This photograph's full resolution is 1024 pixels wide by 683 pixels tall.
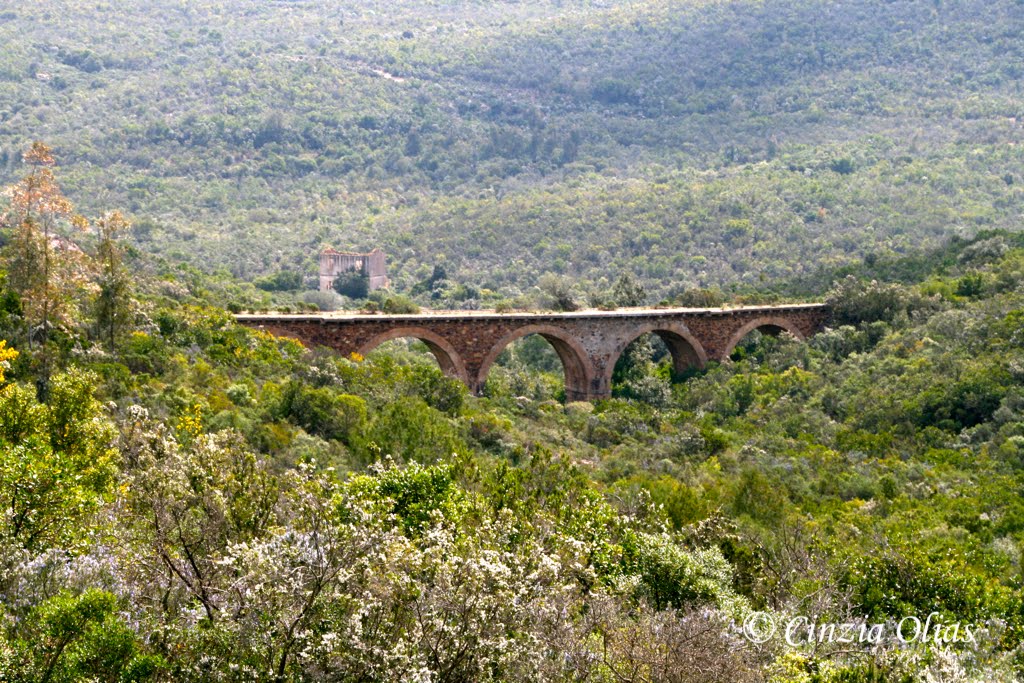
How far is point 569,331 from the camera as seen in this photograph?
115 feet

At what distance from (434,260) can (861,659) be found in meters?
54.0

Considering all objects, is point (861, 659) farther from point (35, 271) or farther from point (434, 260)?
point (434, 260)

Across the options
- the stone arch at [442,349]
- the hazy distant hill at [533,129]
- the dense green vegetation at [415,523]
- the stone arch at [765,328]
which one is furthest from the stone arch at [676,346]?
the hazy distant hill at [533,129]

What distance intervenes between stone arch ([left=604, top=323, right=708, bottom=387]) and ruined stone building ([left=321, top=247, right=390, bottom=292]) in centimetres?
2063

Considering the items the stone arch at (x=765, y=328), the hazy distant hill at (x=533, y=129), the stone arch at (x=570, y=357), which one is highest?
the hazy distant hill at (x=533, y=129)

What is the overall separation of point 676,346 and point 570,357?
17.4 ft

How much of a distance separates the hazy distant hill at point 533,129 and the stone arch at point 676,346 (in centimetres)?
1588

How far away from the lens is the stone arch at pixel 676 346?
118ft

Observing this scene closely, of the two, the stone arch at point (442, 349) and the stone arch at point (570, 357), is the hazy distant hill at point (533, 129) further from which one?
the stone arch at point (442, 349)

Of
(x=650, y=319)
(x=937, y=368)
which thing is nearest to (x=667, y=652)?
(x=937, y=368)

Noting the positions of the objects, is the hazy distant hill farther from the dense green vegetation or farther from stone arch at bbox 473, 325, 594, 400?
the dense green vegetation

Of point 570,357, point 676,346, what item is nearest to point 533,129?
point 676,346

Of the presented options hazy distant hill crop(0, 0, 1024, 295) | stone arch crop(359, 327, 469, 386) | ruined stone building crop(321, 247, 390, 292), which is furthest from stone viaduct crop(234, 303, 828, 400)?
ruined stone building crop(321, 247, 390, 292)

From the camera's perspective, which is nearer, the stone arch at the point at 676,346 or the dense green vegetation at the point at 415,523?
the dense green vegetation at the point at 415,523
